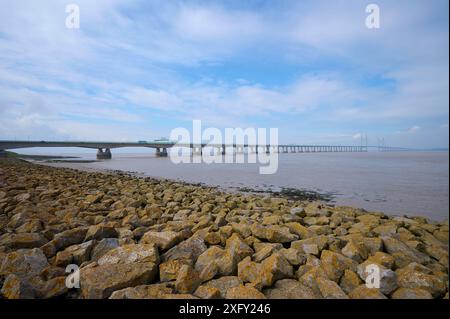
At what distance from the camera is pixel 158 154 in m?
102

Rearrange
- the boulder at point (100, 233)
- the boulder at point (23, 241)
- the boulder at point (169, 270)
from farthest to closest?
the boulder at point (100, 233), the boulder at point (23, 241), the boulder at point (169, 270)

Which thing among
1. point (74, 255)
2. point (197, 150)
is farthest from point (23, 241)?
point (197, 150)

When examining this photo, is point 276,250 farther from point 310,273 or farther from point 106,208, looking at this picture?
point 106,208

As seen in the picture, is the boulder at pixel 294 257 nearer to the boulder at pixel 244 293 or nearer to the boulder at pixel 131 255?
the boulder at pixel 244 293

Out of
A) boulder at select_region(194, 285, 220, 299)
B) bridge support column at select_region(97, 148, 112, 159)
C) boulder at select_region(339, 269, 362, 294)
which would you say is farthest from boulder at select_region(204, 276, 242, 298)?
bridge support column at select_region(97, 148, 112, 159)

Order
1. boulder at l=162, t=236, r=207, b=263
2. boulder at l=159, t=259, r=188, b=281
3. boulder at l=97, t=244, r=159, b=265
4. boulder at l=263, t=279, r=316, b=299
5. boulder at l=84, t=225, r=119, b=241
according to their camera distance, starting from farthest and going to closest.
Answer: boulder at l=84, t=225, r=119, b=241
boulder at l=162, t=236, r=207, b=263
boulder at l=97, t=244, r=159, b=265
boulder at l=159, t=259, r=188, b=281
boulder at l=263, t=279, r=316, b=299

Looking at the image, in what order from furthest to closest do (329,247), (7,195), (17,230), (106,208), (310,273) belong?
(7,195) → (106,208) → (17,230) → (329,247) → (310,273)

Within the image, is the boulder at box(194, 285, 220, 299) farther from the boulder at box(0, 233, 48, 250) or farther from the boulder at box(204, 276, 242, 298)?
the boulder at box(0, 233, 48, 250)

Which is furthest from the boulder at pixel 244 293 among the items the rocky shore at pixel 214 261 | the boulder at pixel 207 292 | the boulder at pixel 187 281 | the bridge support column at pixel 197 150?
the bridge support column at pixel 197 150

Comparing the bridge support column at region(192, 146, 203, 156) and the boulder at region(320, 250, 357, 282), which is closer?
the boulder at region(320, 250, 357, 282)

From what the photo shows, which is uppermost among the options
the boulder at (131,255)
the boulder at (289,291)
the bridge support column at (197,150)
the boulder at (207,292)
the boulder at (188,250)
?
the bridge support column at (197,150)

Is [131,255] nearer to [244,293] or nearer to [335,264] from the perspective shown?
[244,293]
